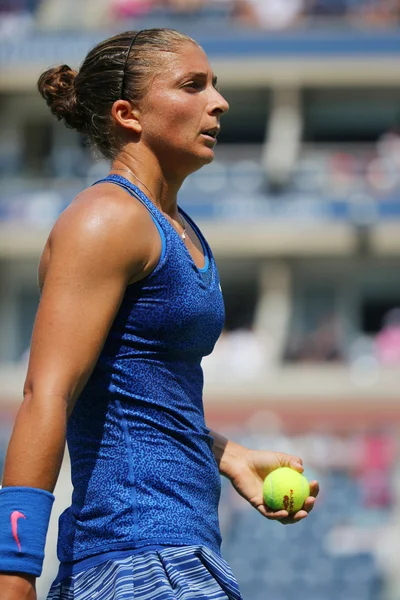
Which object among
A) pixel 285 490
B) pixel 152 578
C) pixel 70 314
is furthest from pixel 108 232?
pixel 285 490

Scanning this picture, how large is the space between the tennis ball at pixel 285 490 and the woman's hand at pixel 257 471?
2 centimetres

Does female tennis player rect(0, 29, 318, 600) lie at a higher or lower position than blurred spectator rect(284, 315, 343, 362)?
lower

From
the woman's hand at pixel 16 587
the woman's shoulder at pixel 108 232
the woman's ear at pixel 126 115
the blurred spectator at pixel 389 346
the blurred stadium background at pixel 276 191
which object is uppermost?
the blurred stadium background at pixel 276 191

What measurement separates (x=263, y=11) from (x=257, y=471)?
1985 centimetres

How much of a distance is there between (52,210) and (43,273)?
1885cm

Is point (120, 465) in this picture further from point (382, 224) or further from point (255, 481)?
point (382, 224)

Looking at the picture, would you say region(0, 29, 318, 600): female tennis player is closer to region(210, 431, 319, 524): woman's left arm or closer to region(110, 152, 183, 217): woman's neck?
region(110, 152, 183, 217): woman's neck

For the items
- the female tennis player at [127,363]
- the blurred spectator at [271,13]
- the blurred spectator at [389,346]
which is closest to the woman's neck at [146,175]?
the female tennis player at [127,363]

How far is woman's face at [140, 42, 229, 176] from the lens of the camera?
2691 mm

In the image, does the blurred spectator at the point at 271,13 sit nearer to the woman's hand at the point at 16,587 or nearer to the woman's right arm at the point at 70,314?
the woman's right arm at the point at 70,314

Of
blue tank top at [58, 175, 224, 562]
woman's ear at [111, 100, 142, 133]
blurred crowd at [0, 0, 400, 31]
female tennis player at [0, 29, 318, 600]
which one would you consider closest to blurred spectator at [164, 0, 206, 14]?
blurred crowd at [0, 0, 400, 31]

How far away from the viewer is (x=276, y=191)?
69.7 ft

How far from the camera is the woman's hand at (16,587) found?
7.16 feet

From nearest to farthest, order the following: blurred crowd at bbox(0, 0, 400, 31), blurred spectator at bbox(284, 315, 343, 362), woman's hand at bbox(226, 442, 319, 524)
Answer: woman's hand at bbox(226, 442, 319, 524) < blurred spectator at bbox(284, 315, 343, 362) < blurred crowd at bbox(0, 0, 400, 31)
